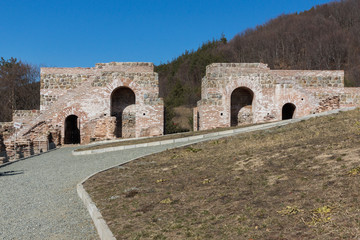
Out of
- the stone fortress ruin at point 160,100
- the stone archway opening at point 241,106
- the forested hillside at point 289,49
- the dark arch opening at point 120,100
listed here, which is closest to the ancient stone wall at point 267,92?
the stone fortress ruin at point 160,100

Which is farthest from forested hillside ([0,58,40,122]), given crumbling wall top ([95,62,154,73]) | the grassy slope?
the grassy slope

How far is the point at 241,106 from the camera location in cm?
2267

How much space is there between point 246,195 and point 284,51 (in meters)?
61.9

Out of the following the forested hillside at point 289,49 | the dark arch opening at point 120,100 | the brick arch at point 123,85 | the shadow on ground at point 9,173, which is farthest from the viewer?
the forested hillside at point 289,49

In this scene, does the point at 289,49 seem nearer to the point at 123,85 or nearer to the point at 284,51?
the point at 284,51

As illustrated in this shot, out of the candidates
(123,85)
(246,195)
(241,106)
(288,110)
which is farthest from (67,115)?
(246,195)

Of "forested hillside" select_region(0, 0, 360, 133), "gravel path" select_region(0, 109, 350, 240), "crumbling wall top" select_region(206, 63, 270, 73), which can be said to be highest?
"forested hillside" select_region(0, 0, 360, 133)

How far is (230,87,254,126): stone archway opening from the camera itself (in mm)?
22438

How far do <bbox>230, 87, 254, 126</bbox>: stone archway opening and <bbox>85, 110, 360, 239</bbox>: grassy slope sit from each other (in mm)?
13446

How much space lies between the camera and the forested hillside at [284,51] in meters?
50.4

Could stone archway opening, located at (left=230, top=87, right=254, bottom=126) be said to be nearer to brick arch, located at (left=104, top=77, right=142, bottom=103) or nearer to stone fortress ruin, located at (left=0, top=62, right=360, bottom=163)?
stone fortress ruin, located at (left=0, top=62, right=360, bottom=163)

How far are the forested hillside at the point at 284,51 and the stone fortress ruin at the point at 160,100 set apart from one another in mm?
21172

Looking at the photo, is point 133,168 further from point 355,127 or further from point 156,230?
point 355,127

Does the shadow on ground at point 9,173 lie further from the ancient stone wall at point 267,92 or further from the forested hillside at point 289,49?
the forested hillside at point 289,49
